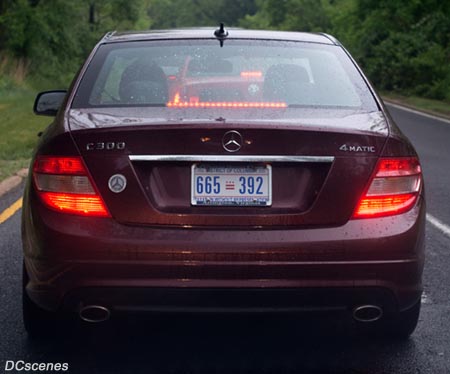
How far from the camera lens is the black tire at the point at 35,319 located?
182 inches

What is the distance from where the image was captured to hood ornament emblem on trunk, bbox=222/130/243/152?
4012 mm

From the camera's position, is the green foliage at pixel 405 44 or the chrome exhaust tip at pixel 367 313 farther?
the green foliage at pixel 405 44

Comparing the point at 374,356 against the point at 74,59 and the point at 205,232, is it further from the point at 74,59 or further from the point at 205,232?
the point at 74,59

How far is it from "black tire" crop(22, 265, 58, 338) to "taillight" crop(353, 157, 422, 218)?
1.62m

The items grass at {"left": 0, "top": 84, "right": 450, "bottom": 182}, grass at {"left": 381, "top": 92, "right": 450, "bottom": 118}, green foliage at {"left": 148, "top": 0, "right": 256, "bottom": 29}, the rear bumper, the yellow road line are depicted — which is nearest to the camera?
the rear bumper

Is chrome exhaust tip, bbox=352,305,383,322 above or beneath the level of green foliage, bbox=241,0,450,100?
above

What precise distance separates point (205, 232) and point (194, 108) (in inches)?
25.6

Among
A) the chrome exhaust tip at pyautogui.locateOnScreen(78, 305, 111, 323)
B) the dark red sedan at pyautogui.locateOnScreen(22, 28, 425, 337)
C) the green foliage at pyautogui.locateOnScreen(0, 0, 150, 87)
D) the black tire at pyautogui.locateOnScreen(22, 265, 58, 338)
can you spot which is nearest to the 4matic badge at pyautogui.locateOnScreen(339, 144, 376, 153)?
the dark red sedan at pyautogui.locateOnScreen(22, 28, 425, 337)

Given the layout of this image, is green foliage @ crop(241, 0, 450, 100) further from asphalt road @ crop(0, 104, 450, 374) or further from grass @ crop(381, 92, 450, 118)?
asphalt road @ crop(0, 104, 450, 374)

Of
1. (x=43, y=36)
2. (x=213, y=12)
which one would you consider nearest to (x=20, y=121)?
(x=43, y=36)

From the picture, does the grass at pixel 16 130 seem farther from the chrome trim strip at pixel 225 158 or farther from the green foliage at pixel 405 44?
the green foliage at pixel 405 44

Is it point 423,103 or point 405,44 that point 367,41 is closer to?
point 405,44

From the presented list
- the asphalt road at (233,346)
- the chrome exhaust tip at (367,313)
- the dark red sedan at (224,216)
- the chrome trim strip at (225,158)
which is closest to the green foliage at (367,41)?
the asphalt road at (233,346)

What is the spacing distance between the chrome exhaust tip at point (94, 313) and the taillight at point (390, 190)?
118 cm
